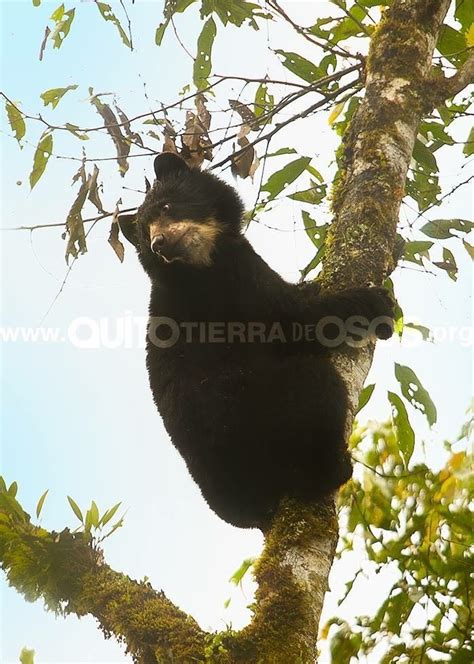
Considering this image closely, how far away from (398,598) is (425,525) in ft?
1.54

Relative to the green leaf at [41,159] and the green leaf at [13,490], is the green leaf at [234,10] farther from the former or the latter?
the green leaf at [13,490]

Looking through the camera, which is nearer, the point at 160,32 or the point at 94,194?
the point at 94,194

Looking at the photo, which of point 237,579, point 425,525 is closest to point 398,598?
point 425,525

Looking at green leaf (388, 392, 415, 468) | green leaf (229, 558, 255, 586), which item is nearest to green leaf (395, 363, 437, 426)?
green leaf (388, 392, 415, 468)

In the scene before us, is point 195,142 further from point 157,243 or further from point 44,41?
point 44,41

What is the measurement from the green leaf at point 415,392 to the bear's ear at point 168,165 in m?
2.19

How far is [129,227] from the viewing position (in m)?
5.34

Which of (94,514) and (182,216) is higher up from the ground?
(182,216)

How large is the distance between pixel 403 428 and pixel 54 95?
12.3 feet

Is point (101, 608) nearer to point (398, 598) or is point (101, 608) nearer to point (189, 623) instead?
point (189, 623)

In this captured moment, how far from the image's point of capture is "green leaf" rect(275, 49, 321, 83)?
577 centimetres

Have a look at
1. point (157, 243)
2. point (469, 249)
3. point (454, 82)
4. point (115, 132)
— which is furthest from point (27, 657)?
point (469, 249)

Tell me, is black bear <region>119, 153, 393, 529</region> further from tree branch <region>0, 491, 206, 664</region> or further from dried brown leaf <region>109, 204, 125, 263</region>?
tree branch <region>0, 491, 206, 664</region>

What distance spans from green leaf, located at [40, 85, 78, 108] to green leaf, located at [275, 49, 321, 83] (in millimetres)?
1683
